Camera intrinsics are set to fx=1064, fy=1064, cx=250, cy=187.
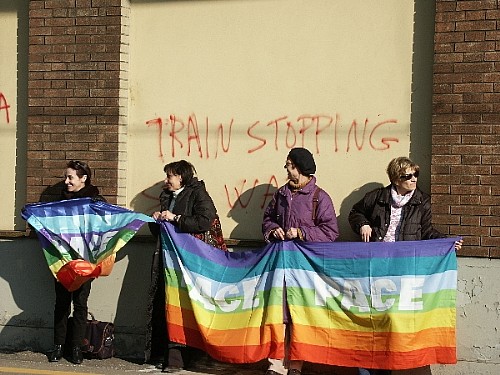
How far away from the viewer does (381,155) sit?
9.40 metres

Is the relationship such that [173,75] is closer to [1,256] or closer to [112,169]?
[112,169]

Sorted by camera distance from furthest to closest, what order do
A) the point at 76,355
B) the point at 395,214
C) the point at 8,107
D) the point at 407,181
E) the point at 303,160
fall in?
the point at 8,107 → the point at 76,355 → the point at 303,160 → the point at 395,214 → the point at 407,181

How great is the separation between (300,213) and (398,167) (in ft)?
2.96

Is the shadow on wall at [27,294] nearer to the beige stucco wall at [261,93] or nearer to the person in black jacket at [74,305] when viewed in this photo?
the person in black jacket at [74,305]

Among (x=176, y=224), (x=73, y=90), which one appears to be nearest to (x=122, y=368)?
(x=176, y=224)

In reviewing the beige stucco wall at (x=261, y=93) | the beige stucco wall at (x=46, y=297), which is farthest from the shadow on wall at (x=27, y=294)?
the beige stucco wall at (x=261, y=93)

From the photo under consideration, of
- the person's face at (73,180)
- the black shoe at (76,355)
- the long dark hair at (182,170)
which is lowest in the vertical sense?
the black shoe at (76,355)

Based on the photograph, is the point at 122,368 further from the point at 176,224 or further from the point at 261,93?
the point at 261,93

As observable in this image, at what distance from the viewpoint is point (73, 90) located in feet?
33.7

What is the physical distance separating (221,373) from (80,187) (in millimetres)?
2165

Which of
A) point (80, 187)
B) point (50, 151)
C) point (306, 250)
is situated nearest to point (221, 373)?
point (306, 250)

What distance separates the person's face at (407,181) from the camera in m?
8.70

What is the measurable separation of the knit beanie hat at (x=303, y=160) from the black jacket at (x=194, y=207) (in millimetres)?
910

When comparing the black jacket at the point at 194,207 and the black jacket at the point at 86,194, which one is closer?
the black jacket at the point at 194,207
